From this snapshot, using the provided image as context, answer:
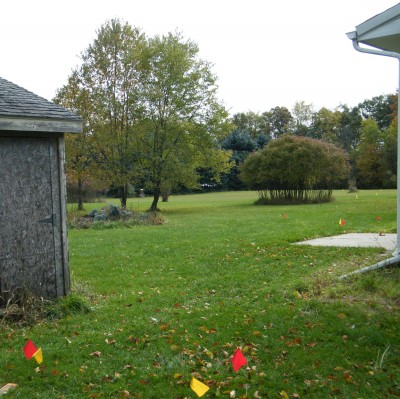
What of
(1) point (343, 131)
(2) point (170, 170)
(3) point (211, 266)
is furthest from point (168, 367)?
(1) point (343, 131)

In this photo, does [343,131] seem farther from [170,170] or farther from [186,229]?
[186,229]

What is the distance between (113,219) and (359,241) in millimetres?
10421

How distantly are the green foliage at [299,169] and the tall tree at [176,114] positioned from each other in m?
4.54

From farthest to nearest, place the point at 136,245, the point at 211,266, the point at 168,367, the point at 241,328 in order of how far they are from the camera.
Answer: the point at 136,245 → the point at 211,266 → the point at 241,328 → the point at 168,367

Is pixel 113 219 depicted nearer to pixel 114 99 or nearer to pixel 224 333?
pixel 114 99

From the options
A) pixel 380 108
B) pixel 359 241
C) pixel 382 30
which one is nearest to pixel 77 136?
pixel 359 241

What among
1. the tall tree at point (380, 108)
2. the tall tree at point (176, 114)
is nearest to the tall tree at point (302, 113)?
the tall tree at point (380, 108)

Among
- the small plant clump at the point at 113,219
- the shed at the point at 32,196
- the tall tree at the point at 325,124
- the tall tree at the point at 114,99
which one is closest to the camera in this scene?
the shed at the point at 32,196

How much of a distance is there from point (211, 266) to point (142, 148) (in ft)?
53.3

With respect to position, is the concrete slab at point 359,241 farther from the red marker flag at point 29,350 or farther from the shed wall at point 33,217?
the red marker flag at point 29,350

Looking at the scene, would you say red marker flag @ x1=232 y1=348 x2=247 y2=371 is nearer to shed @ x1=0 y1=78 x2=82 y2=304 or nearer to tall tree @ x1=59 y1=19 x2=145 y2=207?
shed @ x1=0 y1=78 x2=82 y2=304

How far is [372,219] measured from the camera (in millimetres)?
15055

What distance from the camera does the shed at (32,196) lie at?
569cm

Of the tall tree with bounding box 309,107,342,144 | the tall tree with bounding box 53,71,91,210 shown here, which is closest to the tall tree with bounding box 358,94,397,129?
the tall tree with bounding box 309,107,342,144
